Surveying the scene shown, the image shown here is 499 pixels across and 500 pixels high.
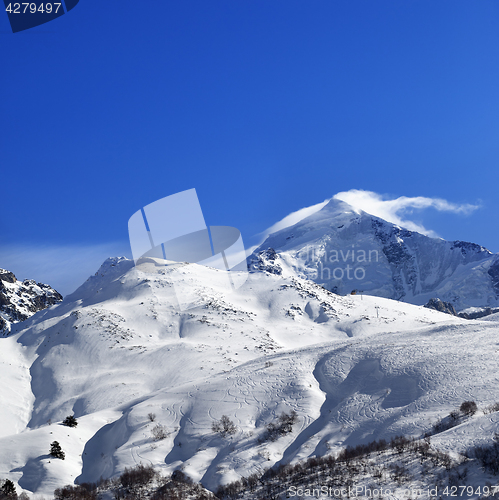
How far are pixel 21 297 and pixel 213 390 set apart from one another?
129 m

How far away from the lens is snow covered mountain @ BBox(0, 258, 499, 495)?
24031 millimetres

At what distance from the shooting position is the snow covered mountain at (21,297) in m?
128

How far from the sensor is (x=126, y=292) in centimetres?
8375

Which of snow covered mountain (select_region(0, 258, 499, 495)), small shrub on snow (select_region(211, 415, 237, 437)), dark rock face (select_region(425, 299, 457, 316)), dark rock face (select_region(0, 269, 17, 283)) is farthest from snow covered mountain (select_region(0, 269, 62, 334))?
dark rock face (select_region(425, 299, 457, 316))

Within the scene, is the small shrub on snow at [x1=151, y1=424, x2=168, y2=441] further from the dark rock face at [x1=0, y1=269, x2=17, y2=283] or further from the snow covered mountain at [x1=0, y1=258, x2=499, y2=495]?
the dark rock face at [x1=0, y1=269, x2=17, y2=283]

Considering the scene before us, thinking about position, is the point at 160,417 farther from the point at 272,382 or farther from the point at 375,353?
the point at 375,353

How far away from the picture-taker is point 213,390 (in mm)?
33469

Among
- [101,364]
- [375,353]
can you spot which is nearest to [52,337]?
[101,364]

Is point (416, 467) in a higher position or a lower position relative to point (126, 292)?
lower

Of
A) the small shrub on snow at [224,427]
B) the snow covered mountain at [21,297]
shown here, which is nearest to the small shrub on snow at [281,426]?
the small shrub on snow at [224,427]

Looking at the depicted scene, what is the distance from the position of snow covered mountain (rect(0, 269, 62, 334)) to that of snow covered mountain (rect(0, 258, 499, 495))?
6503cm

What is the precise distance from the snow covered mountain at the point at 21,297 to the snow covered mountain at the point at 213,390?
65.0m

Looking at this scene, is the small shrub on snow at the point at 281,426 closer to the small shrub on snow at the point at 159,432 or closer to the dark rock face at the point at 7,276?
the small shrub on snow at the point at 159,432

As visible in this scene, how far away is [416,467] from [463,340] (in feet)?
71.9
